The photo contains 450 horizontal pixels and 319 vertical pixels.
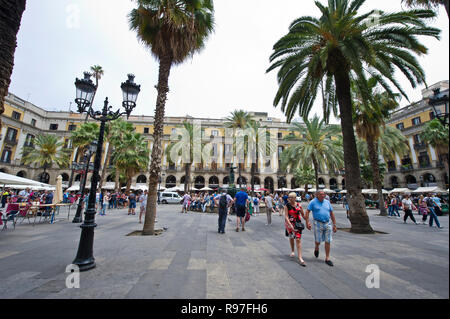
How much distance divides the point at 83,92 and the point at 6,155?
44259 millimetres

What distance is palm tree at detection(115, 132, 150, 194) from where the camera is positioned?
2512 centimetres

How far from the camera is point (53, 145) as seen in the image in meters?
34.5

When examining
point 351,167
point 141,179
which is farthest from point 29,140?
point 351,167

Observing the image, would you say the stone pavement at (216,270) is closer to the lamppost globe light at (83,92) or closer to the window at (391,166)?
the lamppost globe light at (83,92)

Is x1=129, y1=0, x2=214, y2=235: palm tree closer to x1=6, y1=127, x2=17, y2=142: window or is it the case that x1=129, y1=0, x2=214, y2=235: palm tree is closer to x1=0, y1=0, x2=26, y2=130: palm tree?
x1=0, y1=0, x2=26, y2=130: palm tree

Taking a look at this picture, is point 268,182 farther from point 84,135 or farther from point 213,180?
point 84,135

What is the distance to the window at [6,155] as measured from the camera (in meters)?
33.9

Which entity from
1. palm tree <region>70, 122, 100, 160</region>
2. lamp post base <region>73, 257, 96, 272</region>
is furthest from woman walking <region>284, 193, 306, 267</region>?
palm tree <region>70, 122, 100, 160</region>

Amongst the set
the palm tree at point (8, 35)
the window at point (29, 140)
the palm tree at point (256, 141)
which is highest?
the window at point (29, 140)

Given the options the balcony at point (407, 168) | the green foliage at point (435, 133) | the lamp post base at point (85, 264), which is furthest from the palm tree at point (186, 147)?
the balcony at point (407, 168)

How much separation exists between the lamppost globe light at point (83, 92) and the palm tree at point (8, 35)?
2239 mm

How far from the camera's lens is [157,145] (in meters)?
7.96
